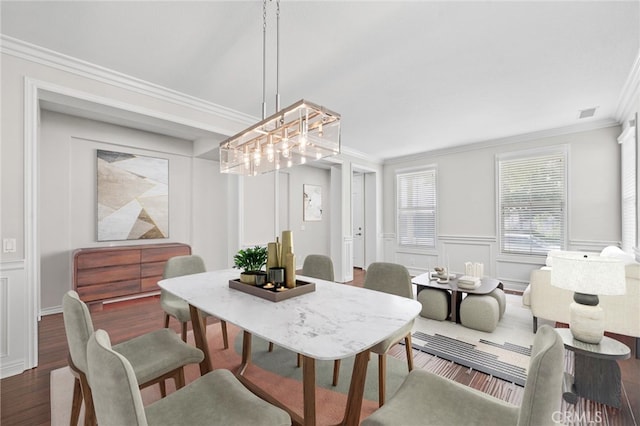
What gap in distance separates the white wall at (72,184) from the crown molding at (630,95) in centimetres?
575

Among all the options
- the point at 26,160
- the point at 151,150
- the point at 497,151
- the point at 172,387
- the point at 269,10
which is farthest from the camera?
the point at 497,151

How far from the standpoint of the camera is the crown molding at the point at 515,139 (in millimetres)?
4137

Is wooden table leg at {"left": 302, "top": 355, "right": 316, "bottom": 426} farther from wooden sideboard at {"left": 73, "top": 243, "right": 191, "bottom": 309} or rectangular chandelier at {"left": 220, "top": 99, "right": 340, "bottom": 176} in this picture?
wooden sideboard at {"left": 73, "top": 243, "right": 191, "bottom": 309}

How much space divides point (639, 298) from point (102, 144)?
637cm

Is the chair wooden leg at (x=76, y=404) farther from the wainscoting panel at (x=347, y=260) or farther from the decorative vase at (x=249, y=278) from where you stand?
the wainscoting panel at (x=347, y=260)

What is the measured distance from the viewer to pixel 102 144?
157 inches

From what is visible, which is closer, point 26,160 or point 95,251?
point 26,160

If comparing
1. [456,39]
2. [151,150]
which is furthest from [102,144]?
[456,39]

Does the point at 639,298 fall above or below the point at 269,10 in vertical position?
below

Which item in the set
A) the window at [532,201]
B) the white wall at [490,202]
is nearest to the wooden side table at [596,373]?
the white wall at [490,202]

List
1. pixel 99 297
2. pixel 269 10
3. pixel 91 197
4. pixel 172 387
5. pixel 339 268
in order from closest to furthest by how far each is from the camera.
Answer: pixel 269 10
pixel 172 387
pixel 99 297
pixel 91 197
pixel 339 268

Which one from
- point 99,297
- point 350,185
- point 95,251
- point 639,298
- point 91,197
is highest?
point 350,185

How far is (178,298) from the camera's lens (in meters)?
2.50

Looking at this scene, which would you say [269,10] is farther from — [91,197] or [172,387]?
[91,197]
